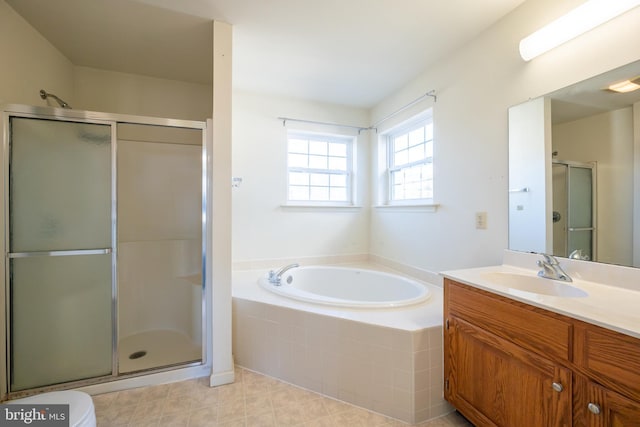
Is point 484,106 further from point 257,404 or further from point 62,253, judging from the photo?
point 62,253

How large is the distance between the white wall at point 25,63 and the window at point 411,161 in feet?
9.78

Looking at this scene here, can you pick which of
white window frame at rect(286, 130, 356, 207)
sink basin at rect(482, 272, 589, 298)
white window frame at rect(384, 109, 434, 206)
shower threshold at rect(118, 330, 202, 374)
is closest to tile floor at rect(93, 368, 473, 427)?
shower threshold at rect(118, 330, 202, 374)

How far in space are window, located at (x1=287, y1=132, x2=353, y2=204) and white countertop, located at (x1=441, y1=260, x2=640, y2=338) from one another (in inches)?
76.6

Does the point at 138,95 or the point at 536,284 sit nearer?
the point at 536,284

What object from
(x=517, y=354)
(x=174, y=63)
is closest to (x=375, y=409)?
(x=517, y=354)

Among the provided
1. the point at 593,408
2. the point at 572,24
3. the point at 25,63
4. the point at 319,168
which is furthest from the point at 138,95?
the point at 593,408

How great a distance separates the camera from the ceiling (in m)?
1.62

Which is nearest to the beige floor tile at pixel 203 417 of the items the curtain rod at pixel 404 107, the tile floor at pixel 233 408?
the tile floor at pixel 233 408

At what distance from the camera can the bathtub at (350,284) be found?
90.5 inches

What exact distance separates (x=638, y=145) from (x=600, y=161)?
0.14 metres

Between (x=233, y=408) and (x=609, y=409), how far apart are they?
1652mm

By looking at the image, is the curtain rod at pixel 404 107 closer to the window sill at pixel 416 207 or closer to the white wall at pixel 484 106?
the white wall at pixel 484 106

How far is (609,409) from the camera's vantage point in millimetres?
819

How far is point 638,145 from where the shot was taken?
117 cm
